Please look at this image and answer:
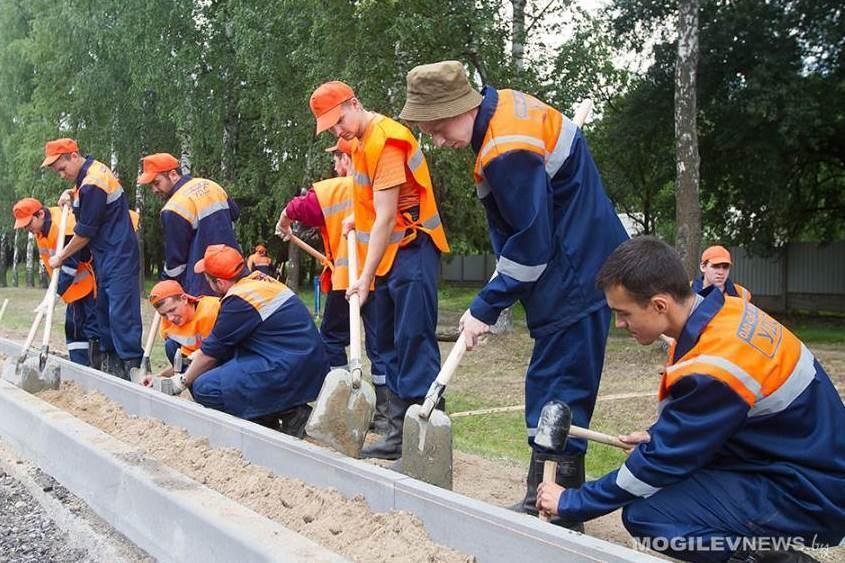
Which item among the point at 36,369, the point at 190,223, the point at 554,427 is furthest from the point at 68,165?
the point at 554,427

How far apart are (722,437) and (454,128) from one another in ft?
5.16

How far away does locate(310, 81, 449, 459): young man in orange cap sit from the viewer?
4.28m

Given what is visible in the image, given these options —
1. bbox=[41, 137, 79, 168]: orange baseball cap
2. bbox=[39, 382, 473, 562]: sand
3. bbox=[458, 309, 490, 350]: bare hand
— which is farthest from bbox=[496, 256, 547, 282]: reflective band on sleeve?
bbox=[41, 137, 79, 168]: orange baseball cap

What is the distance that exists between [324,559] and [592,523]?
149 centimetres

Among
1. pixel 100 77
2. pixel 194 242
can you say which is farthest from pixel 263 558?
pixel 100 77

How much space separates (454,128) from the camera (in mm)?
3301

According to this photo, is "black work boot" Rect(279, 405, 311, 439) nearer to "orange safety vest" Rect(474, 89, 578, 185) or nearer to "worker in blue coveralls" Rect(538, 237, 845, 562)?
"orange safety vest" Rect(474, 89, 578, 185)

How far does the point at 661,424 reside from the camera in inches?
97.3

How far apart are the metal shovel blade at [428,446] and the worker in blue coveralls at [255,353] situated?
1502mm

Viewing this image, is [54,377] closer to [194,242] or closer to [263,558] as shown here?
[194,242]

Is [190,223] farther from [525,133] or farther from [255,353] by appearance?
[525,133]

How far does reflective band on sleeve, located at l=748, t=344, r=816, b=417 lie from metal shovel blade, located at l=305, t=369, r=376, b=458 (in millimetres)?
2068

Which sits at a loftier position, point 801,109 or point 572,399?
point 801,109

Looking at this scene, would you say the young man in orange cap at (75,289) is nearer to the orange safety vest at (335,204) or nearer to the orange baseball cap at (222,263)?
the orange baseball cap at (222,263)
